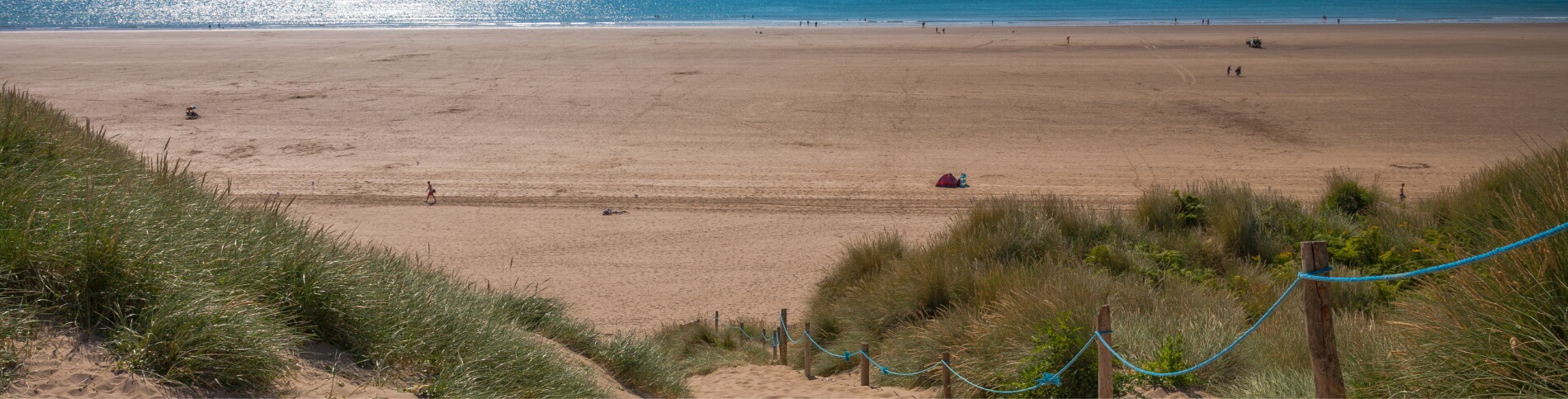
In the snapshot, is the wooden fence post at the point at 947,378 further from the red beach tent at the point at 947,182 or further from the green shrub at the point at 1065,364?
the red beach tent at the point at 947,182

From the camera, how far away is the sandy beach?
1482 cm

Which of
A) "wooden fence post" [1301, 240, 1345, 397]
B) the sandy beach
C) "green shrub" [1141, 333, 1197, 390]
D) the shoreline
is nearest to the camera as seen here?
"wooden fence post" [1301, 240, 1345, 397]

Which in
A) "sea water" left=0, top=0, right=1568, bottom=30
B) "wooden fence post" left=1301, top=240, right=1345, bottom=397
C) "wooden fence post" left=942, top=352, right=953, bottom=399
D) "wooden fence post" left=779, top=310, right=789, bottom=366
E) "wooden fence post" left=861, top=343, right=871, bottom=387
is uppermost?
"sea water" left=0, top=0, right=1568, bottom=30

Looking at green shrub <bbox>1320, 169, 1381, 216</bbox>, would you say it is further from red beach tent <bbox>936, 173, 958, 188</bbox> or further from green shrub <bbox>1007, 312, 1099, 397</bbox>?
red beach tent <bbox>936, 173, 958, 188</bbox>

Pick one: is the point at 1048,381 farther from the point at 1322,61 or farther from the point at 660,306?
the point at 1322,61

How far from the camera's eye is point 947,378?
6707 millimetres

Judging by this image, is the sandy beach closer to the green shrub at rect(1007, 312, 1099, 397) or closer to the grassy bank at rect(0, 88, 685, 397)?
the grassy bank at rect(0, 88, 685, 397)

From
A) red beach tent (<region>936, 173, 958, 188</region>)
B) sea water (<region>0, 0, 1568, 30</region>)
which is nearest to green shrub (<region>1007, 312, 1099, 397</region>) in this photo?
red beach tent (<region>936, 173, 958, 188</region>)

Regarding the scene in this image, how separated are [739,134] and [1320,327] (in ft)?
61.9

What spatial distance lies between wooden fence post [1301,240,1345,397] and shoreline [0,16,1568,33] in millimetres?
54915

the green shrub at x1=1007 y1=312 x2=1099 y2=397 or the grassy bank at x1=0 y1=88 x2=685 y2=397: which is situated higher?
the grassy bank at x1=0 y1=88 x2=685 y2=397

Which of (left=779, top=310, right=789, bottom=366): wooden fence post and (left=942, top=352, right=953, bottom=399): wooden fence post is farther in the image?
(left=779, top=310, right=789, bottom=366): wooden fence post

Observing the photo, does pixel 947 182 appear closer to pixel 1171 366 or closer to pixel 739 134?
pixel 739 134

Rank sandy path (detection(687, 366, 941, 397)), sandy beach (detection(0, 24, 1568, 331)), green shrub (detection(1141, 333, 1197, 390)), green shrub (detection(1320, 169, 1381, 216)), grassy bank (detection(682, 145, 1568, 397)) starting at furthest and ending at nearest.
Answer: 1. sandy beach (detection(0, 24, 1568, 331))
2. green shrub (detection(1320, 169, 1381, 216))
3. sandy path (detection(687, 366, 941, 397))
4. green shrub (detection(1141, 333, 1197, 390))
5. grassy bank (detection(682, 145, 1568, 397))
